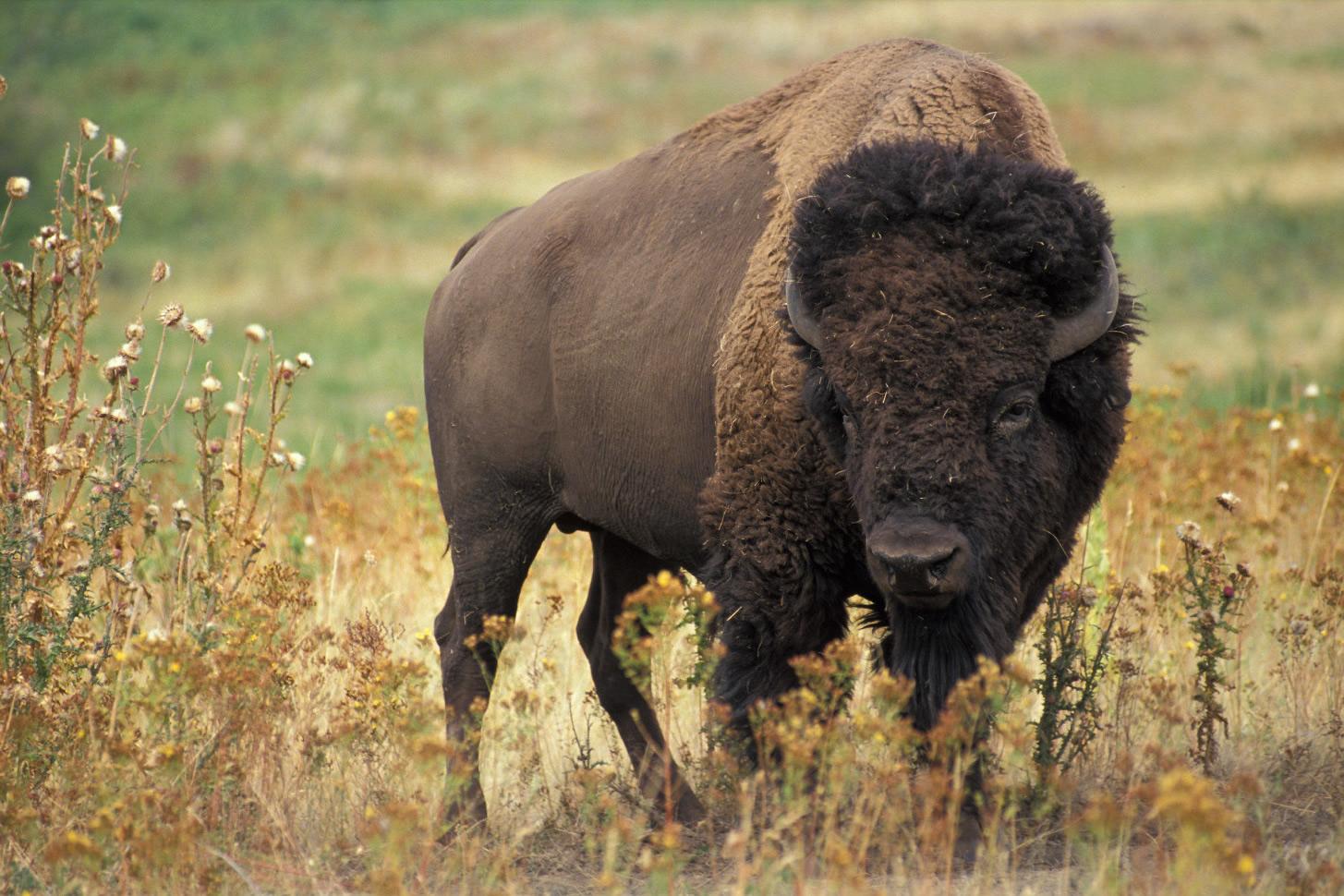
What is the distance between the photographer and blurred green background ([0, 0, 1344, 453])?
2712 cm

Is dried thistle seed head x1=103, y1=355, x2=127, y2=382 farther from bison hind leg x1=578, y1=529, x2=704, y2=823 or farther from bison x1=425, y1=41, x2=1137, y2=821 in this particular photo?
bison hind leg x1=578, y1=529, x2=704, y2=823

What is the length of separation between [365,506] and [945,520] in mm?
5059

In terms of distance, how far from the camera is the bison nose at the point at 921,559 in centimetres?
406

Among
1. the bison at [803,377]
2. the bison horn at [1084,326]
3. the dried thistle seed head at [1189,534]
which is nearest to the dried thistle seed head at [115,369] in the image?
the bison at [803,377]

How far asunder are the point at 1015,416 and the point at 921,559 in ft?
2.02

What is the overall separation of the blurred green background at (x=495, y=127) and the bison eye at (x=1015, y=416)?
638 inches

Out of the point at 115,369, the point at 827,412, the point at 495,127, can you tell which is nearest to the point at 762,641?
the point at 827,412

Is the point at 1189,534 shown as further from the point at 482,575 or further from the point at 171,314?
the point at 171,314

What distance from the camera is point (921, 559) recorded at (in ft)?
13.3

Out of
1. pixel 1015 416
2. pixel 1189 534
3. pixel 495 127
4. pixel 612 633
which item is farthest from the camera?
pixel 495 127

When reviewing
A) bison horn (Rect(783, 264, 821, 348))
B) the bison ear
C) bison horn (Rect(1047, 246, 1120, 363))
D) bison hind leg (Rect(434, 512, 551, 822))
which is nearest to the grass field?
bison hind leg (Rect(434, 512, 551, 822))

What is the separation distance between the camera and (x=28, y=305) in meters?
5.09

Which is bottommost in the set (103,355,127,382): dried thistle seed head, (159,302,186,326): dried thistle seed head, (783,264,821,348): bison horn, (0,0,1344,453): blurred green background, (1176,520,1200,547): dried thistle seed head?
(1176,520,1200,547): dried thistle seed head

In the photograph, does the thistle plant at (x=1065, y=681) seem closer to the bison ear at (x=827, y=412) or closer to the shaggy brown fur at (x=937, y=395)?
the shaggy brown fur at (x=937, y=395)
